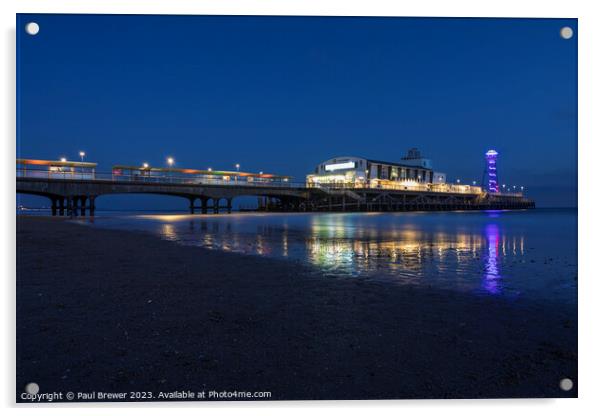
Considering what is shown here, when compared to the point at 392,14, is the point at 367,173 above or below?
above

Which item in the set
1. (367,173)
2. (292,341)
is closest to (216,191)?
(367,173)

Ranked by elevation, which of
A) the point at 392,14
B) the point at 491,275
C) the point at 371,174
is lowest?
the point at 491,275

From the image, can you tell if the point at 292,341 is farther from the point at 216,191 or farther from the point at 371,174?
the point at 371,174

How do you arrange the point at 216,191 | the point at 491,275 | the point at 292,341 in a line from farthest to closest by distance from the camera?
1. the point at 216,191
2. the point at 491,275
3. the point at 292,341

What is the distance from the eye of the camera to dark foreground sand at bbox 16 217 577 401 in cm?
248

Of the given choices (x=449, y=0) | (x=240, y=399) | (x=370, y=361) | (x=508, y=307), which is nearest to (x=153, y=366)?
(x=240, y=399)

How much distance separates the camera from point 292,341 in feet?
9.61

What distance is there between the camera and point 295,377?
2.47 m

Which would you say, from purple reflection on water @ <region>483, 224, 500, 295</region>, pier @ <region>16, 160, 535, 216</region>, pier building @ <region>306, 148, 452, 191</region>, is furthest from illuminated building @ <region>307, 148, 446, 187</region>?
purple reflection on water @ <region>483, 224, 500, 295</region>

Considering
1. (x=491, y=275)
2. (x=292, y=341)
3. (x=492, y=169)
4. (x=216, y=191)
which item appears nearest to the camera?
(x=292, y=341)

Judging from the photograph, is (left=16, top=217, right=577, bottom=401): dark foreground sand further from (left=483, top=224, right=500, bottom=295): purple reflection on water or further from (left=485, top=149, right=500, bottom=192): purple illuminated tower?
A: (left=485, top=149, right=500, bottom=192): purple illuminated tower

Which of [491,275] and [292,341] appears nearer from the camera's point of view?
[292,341]
